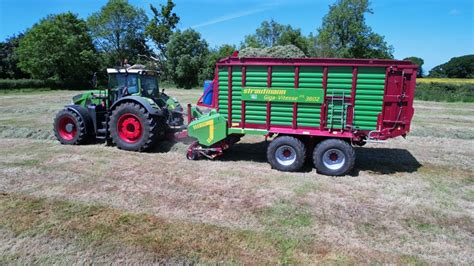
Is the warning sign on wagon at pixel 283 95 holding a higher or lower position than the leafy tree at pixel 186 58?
lower

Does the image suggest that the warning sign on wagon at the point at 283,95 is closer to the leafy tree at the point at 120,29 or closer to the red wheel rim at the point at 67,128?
the red wheel rim at the point at 67,128

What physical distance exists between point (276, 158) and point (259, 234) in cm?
286

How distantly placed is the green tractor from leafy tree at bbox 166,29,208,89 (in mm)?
31407

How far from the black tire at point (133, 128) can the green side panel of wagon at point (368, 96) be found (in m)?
4.49

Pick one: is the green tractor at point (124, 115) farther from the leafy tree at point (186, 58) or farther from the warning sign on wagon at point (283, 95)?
the leafy tree at point (186, 58)

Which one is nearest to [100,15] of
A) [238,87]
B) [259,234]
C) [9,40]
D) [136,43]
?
[136,43]

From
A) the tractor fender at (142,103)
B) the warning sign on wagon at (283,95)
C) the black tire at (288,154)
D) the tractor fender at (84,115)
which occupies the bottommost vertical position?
the black tire at (288,154)

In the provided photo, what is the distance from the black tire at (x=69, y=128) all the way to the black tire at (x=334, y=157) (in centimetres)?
585

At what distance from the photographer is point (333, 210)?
4965mm

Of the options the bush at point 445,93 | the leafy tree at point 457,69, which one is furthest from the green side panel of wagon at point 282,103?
the leafy tree at point 457,69

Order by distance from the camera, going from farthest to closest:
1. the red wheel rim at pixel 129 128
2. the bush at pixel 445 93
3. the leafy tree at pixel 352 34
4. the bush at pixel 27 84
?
the leafy tree at pixel 352 34
the bush at pixel 27 84
the bush at pixel 445 93
the red wheel rim at pixel 129 128

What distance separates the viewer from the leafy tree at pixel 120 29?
176 feet

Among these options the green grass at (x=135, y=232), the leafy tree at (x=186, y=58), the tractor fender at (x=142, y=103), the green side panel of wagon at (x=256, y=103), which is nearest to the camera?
the green grass at (x=135, y=232)

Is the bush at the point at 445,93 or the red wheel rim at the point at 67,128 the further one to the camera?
the bush at the point at 445,93
